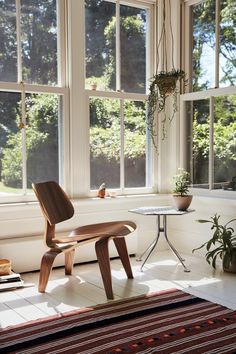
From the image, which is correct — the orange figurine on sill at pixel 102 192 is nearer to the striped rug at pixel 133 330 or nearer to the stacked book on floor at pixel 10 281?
the stacked book on floor at pixel 10 281

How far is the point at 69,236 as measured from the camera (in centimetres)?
379

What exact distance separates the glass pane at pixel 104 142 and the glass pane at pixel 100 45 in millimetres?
244

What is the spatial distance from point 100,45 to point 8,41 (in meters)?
1.13

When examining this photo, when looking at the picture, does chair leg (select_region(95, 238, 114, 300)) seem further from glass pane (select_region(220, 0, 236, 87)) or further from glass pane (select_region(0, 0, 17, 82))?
glass pane (select_region(220, 0, 236, 87))

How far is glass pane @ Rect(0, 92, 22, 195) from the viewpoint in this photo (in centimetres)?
427

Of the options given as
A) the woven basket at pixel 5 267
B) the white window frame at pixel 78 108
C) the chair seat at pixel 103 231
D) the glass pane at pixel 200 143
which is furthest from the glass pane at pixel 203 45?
the woven basket at pixel 5 267

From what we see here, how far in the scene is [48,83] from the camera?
4.54 meters

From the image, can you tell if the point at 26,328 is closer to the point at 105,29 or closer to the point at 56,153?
the point at 56,153

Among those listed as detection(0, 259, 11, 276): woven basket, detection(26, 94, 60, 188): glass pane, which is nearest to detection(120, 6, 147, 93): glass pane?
detection(26, 94, 60, 188): glass pane

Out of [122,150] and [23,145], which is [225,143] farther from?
[23,145]

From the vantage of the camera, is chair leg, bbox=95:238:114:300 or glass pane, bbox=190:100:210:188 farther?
glass pane, bbox=190:100:210:188

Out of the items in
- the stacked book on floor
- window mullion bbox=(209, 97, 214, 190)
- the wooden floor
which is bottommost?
the wooden floor

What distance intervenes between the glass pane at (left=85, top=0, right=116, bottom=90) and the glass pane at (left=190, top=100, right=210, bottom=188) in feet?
3.59

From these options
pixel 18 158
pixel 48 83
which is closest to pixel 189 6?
pixel 48 83
